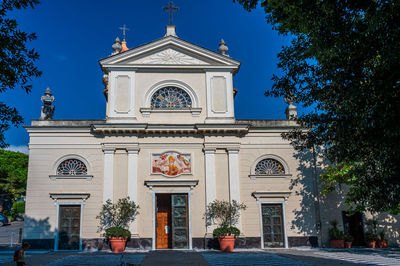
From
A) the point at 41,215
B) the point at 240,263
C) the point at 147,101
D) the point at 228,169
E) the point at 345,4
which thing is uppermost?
the point at 147,101

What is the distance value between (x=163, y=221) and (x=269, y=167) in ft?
20.2

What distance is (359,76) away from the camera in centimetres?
714

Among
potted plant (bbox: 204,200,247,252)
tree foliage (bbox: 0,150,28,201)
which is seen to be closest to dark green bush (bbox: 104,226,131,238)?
potted plant (bbox: 204,200,247,252)

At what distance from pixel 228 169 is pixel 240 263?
6837 millimetres

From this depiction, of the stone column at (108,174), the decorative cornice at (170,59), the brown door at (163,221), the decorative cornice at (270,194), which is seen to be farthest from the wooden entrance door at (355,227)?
the stone column at (108,174)

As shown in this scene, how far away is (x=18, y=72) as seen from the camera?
9.09m

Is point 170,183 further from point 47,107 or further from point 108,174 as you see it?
point 47,107

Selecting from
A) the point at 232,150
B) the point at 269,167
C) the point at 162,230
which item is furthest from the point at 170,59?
the point at 162,230

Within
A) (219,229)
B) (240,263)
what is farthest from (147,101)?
(240,263)

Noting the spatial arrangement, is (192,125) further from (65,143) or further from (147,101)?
(65,143)

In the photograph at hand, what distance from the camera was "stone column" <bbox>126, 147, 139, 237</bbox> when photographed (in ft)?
57.2

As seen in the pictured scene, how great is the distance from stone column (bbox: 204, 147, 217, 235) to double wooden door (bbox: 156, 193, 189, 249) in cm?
123

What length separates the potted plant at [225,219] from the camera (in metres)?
16.7

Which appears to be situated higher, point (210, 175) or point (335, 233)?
point (210, 175)
